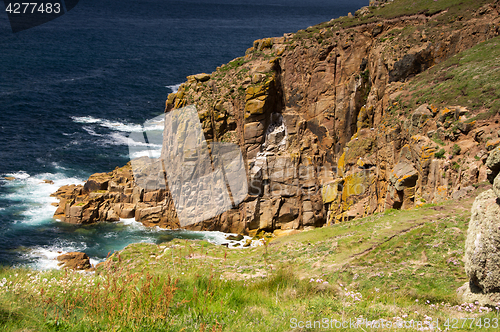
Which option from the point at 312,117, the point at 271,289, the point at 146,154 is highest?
the point at 312,117

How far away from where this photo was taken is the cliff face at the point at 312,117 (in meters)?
34.4

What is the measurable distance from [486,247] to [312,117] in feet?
113

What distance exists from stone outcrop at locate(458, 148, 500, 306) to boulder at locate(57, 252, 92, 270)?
33016 millimetres

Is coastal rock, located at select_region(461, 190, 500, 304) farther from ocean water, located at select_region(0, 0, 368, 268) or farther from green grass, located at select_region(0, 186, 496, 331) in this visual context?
ocean water, located at select_region(0, 0, 368, 268)

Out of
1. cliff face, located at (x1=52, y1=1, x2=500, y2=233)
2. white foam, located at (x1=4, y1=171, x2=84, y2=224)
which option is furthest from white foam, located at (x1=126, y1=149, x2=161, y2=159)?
cliff face, located at (x1=52, y1=1, x2=500, y2=233)

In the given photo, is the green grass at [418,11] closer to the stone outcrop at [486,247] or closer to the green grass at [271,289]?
the green grass at [271,289]

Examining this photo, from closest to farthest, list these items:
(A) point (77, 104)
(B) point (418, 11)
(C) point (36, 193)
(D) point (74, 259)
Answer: (D) point (74, 259) → (B) point (418, 11) → (C) point (36, 193) → (A) point (77, 104)

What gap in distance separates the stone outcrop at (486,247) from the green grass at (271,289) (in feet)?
1.95

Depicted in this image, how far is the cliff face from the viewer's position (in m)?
34.4

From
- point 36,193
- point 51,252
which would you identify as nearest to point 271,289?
point 51,252

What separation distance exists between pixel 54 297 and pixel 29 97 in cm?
7985

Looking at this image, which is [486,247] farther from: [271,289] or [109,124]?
[109,124]

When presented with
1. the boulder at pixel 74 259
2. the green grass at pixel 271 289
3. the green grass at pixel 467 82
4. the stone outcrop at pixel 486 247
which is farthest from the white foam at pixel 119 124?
the stone outcrop at pixel 486 247

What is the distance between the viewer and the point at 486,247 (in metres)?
8.27
